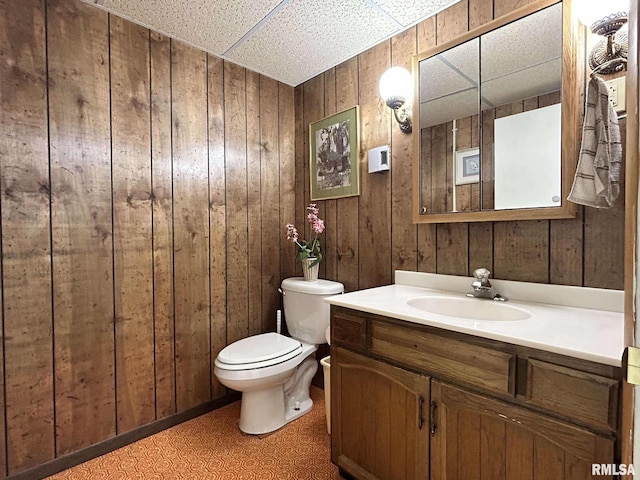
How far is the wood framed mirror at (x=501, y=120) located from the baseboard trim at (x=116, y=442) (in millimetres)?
1721

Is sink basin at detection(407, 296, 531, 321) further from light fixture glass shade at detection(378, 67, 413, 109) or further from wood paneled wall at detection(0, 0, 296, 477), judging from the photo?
wood paneled wall at detection(0, 0, 296, 477)

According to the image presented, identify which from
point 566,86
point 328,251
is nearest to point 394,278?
point 328,251

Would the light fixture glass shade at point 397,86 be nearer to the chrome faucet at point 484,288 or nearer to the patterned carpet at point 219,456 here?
the chrome faucet at point 484,288

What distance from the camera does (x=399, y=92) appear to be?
5.49 ft

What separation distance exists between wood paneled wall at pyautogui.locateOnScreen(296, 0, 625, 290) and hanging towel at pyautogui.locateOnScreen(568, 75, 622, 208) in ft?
0.33

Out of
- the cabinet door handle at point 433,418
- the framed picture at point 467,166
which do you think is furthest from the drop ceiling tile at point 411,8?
the cabinet door handle at point 433,418

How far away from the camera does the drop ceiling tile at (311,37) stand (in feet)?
5.22

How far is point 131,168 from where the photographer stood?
5.60 feet

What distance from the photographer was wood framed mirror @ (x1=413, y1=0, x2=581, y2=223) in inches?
47.4

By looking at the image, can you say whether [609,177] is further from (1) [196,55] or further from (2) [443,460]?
(1) [196,55]

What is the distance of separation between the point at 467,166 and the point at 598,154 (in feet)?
1.56

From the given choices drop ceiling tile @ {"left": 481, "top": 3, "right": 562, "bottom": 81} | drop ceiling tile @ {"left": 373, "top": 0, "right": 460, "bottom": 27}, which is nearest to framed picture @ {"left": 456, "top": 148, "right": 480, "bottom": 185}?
drop ceiling tile @ {"left": 481, "top": 3, "right": 562, "bottom": 81}

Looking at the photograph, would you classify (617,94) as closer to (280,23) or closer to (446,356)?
(446,356)

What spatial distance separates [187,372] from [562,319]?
1.91 meters
